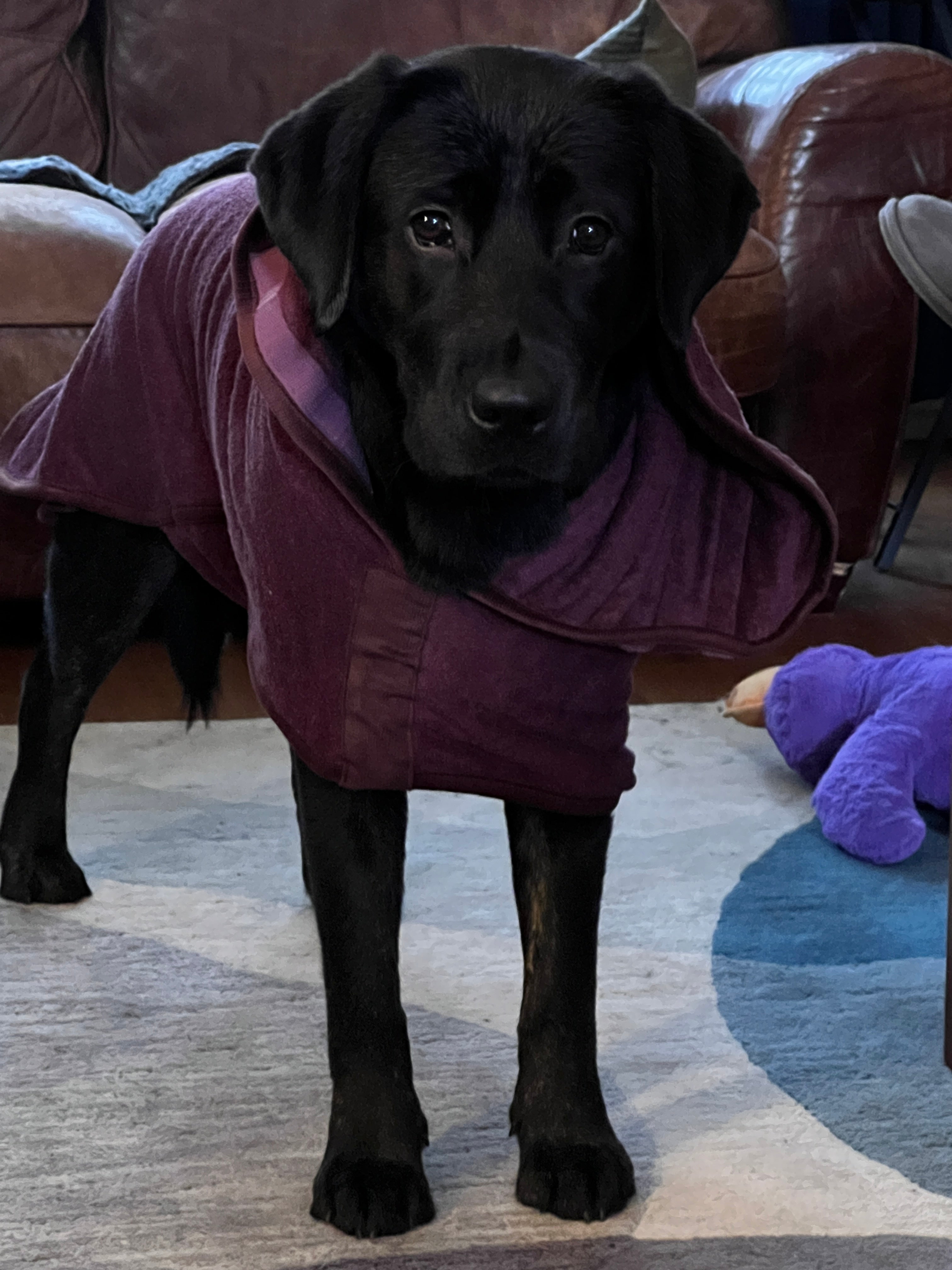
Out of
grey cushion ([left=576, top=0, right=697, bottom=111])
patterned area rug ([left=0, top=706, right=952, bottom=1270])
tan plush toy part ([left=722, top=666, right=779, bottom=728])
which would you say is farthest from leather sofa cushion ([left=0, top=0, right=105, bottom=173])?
tan plush toy part ([left=722, top=666, right=779, bottom=728])

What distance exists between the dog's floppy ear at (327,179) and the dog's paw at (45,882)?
851mm

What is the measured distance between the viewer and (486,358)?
99cm

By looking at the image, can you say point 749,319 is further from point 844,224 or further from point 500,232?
point 500,232

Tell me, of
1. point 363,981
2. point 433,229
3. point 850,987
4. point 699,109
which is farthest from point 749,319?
point 363,981

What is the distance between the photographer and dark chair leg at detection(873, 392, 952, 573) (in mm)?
3088

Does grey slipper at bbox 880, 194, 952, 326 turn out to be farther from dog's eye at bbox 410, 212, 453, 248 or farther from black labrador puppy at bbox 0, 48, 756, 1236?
dog's eye at bbox 410, 212, 453, 248

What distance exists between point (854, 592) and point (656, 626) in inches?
74.6

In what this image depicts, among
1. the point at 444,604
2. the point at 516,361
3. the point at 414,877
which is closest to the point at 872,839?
the point at 414,877

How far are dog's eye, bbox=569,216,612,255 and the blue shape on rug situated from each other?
29.2 inches

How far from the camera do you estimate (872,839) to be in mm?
1706

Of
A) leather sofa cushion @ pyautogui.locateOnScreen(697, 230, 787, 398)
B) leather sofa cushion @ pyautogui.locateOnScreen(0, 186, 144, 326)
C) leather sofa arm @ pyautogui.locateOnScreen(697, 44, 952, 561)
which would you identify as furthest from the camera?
leather sofa arm @ pyautogui.locateOnScreen(697, 44, 952, 561)

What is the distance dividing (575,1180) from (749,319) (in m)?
1.66

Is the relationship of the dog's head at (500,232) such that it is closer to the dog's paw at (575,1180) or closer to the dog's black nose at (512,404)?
the dog's black nose at (512,404)

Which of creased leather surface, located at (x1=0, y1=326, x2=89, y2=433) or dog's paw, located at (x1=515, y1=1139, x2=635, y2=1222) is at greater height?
creased leather surface, located at (x1=0, y1=326, x2=89, y2=433)
